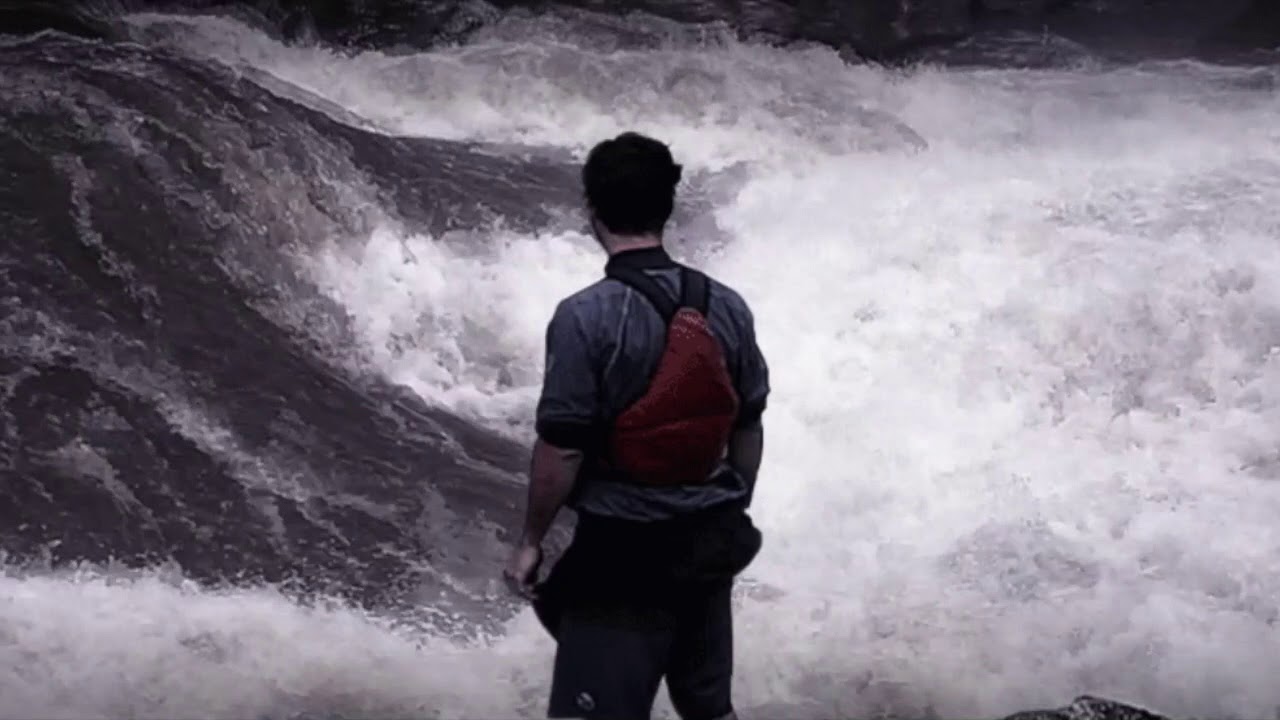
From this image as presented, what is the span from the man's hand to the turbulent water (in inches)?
80.3

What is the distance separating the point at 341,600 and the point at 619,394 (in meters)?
2.71

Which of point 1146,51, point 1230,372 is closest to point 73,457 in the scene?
point 1230,372

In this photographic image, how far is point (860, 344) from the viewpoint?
23.1ft

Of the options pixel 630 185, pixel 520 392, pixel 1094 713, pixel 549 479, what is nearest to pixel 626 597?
pixel 549 479

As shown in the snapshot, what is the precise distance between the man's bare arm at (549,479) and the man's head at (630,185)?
0.37 metres

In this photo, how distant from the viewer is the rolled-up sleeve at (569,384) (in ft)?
8.84

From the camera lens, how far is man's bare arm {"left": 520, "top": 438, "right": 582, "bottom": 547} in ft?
8.96

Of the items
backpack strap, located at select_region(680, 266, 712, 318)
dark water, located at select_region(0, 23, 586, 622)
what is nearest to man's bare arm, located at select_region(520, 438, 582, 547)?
backpack strap, located at select_region(680, 266, 712, 318)

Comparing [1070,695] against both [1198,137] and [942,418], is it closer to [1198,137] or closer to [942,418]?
[942,418]

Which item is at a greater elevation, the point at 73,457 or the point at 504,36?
the point at 504,36

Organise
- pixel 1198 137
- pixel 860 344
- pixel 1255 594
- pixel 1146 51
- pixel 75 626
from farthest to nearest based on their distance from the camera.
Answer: pixel 1146 51, pixel 1198 137, pixel 860 344, pixel 1255 594, pixel 75 626

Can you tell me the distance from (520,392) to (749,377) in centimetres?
373

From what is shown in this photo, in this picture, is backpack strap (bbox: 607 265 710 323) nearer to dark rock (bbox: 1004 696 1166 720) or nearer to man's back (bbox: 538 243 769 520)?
man's back (bbox: 538 243 769 520)

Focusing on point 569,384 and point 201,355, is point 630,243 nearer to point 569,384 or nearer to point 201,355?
point 569,384
